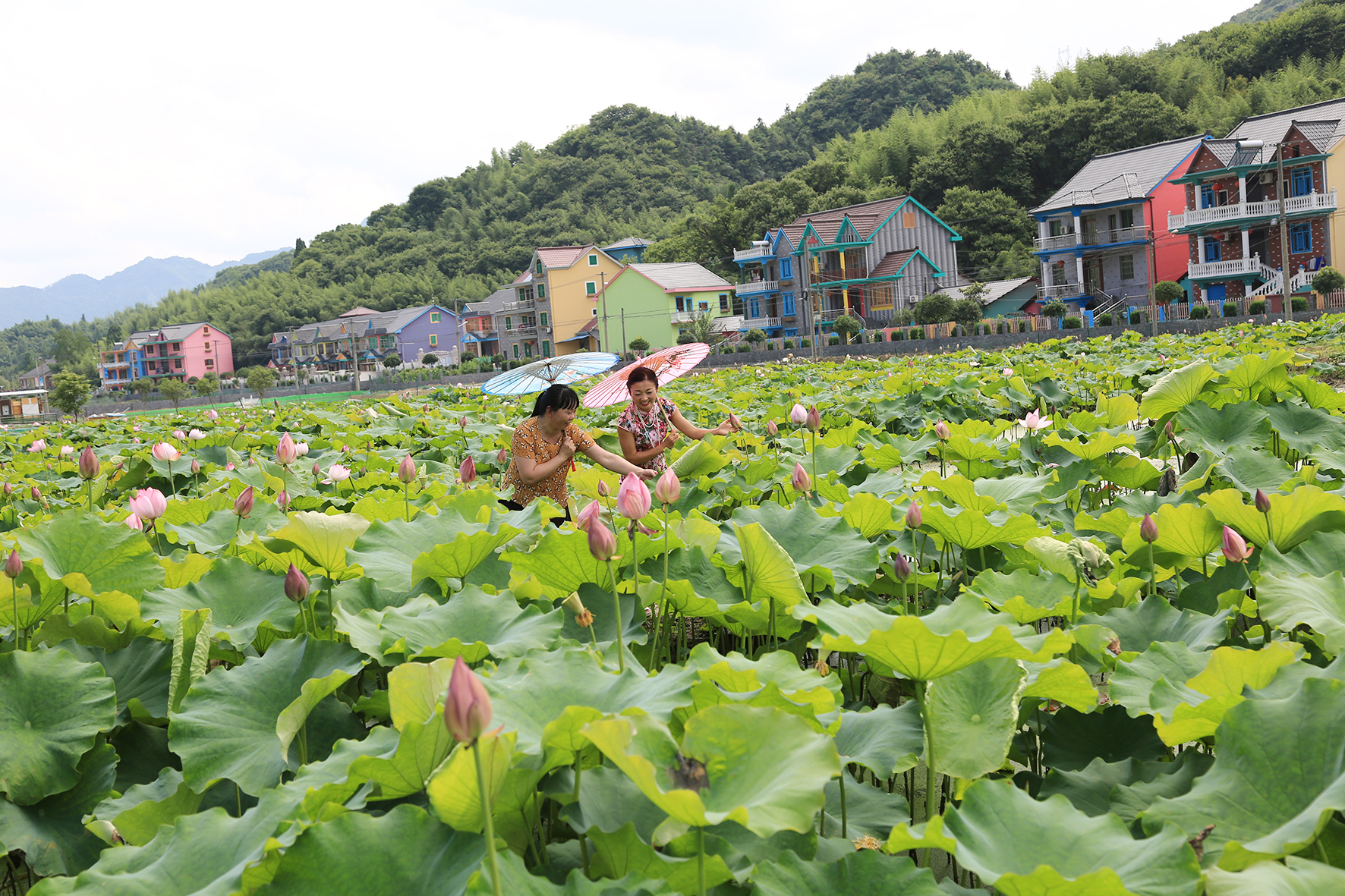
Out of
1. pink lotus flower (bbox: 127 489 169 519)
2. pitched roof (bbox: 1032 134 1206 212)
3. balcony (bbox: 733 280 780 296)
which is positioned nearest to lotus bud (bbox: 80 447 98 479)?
pink lotus flower (bbox: 127 489 169 519)

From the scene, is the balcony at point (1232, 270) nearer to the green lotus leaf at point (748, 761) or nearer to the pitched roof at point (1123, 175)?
the pitched roof at point (1123, 175)

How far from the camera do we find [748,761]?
1005 mm

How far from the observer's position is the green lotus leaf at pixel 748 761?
923mm

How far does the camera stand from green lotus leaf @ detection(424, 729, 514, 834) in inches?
34.4

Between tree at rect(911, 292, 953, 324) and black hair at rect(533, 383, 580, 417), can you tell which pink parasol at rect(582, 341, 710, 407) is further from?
tree at rect(911, 292, 953, 324)

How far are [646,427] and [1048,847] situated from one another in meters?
3.68

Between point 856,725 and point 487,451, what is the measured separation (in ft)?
14.6

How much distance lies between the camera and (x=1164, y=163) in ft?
119

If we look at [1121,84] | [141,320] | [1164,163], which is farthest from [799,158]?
[141,320]

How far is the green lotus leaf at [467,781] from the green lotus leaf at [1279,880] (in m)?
0.70

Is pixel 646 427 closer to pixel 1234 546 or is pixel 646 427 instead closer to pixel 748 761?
pixel 1234 546

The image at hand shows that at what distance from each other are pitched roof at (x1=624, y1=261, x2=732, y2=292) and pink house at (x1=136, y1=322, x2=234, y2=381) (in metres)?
45.6

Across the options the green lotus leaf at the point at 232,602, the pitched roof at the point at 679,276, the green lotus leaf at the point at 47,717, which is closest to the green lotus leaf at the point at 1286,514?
the green lotus leaf at the point at 232,602

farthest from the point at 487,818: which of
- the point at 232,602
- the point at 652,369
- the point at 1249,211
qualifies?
the point at 1249,211
